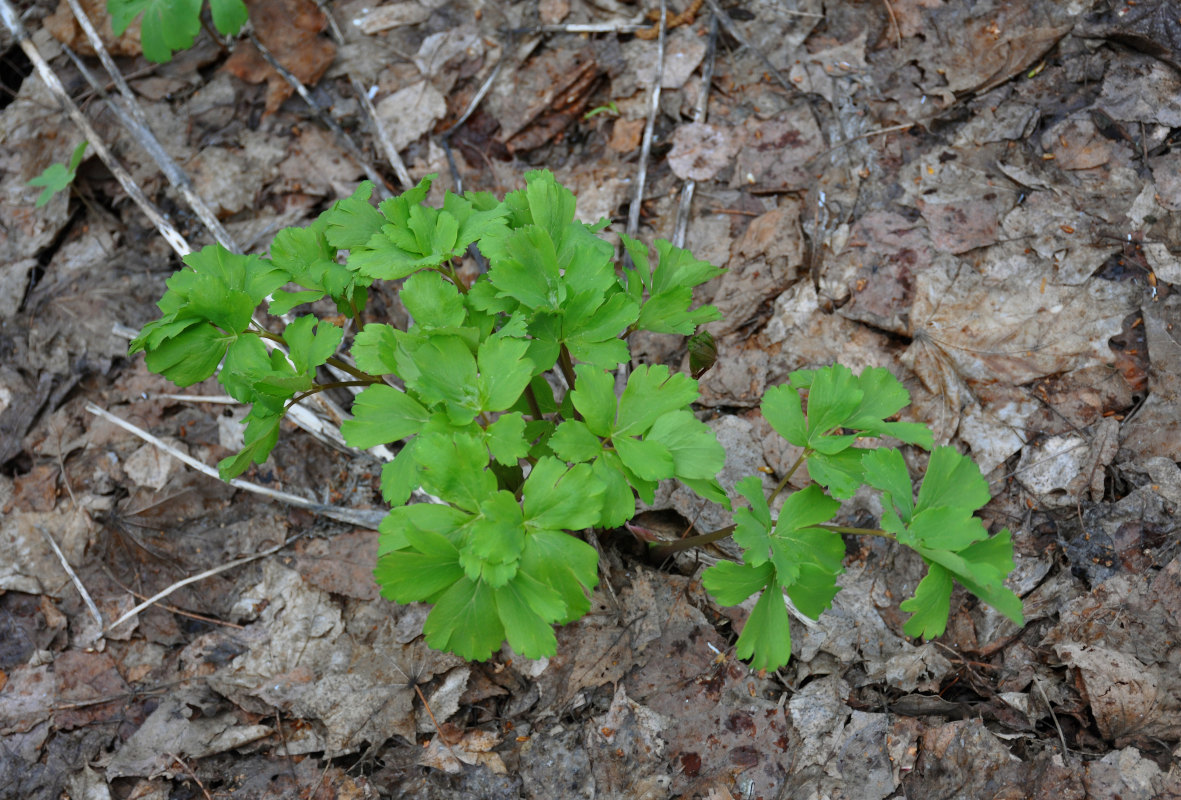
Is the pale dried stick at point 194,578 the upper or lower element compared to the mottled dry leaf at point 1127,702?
upper

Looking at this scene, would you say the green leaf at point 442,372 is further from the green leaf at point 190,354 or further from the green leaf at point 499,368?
the green leaf at point 190,354

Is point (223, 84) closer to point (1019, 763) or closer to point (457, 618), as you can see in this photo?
point (457, 618)

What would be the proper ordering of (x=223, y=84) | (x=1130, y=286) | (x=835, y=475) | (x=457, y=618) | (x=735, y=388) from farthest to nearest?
(x=223, y=84)
(x=735, y=388)
(x=1130, y=286)
(x=835, y=475)
(x=457, y=618)

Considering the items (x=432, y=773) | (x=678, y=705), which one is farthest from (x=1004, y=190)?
(x=432, y=773)

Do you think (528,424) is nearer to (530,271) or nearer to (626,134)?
(530,271)

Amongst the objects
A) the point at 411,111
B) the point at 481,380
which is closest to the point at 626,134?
the point at 411,111

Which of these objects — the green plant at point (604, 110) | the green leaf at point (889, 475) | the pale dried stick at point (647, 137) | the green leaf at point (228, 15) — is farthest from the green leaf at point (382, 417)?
the green leaf at point (228, 15)

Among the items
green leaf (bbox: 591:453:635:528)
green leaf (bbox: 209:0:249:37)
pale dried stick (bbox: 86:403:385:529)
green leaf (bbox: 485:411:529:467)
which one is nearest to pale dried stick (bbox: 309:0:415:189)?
green leaf (bbox: 209:0:249:37)
